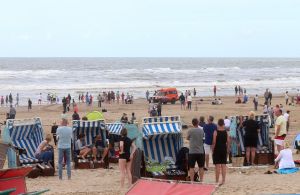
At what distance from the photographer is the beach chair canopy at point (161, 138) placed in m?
13.2

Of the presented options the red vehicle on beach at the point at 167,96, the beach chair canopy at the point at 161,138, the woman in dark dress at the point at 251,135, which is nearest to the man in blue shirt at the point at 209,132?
the beach chair canopy at the point at 161,138

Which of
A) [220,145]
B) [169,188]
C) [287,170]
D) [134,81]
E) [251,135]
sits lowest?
[134,81]

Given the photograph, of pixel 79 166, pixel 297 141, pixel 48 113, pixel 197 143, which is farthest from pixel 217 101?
pixel 197 143

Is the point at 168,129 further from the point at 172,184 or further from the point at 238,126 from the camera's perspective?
the point at 172,184

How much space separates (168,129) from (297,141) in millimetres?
4631

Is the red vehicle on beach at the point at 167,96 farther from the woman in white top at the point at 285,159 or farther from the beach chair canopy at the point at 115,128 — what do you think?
the woman in white top at the point at 285,159

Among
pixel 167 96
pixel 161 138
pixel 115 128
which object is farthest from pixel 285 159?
pixel 167 96

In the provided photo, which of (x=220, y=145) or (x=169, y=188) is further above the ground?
(x=169, y=188)

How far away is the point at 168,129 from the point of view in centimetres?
1326

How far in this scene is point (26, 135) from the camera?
48.2ft

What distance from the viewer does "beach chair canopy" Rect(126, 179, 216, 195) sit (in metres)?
7.18

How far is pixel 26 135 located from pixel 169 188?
314 inches

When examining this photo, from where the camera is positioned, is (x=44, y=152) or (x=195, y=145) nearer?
(x=195, y=145)

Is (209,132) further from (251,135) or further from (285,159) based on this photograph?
(285,159)
